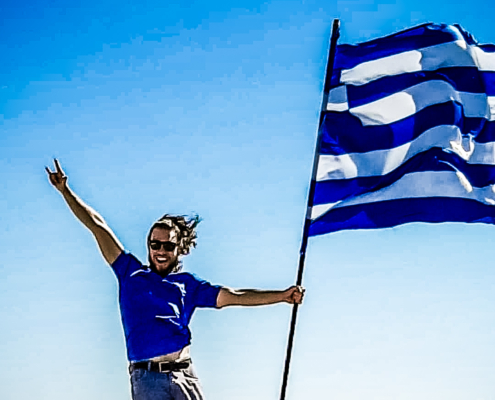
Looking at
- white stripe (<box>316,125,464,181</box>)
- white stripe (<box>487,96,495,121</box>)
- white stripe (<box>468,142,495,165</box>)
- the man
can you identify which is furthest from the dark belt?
white stripe (<box>487,96,495,121</box>)

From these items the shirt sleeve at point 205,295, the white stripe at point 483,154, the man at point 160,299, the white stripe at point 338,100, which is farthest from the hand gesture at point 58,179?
the white stripe at point 483,154

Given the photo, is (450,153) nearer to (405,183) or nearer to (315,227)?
(405,183)

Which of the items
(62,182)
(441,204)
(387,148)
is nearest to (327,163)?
(387,148)

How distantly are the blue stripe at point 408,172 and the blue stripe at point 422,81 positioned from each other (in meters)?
0.71

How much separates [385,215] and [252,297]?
5.75 ft

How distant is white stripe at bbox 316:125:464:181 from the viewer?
8477 mm

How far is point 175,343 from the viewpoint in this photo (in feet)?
23.2

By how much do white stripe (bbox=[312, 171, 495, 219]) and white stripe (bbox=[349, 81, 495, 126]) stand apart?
25.5 inches

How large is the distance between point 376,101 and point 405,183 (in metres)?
0.88

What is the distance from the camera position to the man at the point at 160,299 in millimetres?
7016

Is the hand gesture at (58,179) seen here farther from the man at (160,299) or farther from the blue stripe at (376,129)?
the blue stripe at (376,129)

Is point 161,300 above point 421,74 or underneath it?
underneath

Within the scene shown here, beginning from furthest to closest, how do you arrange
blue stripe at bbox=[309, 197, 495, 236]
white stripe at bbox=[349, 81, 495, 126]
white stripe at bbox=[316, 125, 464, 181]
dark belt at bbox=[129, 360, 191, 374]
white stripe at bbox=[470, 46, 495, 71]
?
white stripe at bbox=[470, 46, 495, 71] < white stripe at bbox=[349, 81, 495, 126] < white stripe at bbox=[316, 125, 464, 181] < blue stripe at bbox=[309, 197, 495, 236] < dark belt at bbox=[129, 360, 191, 374]

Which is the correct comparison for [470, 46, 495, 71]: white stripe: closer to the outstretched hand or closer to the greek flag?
the greek flag
